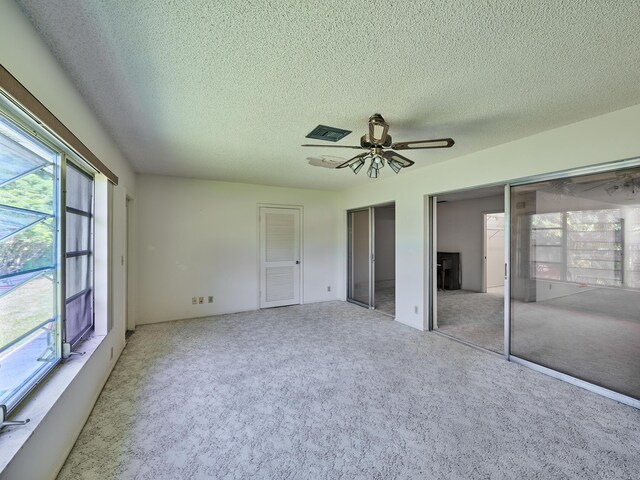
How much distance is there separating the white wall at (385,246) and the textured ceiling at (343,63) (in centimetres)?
415

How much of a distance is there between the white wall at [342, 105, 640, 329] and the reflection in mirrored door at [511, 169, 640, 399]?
0.66 feet

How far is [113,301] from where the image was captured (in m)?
2.90

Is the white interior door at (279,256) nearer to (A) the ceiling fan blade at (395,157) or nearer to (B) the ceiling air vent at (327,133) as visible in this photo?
(B) the ceiling air vent at (327,133)

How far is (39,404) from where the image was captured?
151 cm

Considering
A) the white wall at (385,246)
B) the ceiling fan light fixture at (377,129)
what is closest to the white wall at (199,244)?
the white wall at (385,246)

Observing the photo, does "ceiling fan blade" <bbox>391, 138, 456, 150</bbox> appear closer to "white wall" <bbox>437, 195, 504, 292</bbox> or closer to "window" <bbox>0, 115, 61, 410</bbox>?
"window" <bbox>0, 115, 61, 410</bbox>

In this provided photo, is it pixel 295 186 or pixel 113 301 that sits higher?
pixel 295 186

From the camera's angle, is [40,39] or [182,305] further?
[182,305]

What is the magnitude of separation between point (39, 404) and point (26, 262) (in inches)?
29.5

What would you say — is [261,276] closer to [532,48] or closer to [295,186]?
[295,186]

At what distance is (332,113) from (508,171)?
200cm

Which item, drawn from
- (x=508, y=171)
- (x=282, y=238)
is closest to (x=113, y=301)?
(x=282, y=238)

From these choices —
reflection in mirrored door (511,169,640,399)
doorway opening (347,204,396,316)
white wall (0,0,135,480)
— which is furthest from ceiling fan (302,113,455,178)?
doorway opening (347,204,396,316)

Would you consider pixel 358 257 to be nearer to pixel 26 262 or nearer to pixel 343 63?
pixel 343 63
